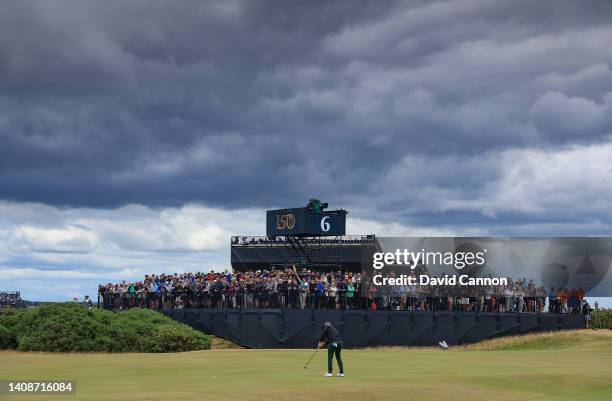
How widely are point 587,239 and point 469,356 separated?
17.8 meters

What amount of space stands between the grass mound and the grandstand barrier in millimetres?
775

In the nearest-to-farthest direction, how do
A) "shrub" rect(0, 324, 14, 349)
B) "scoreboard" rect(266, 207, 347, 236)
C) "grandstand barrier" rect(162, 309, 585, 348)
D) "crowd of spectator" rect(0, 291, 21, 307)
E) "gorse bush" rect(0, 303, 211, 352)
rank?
"gorse bush" rect(0, 303, 211, 352)
"shrub" rect(0, 324, 14, 349)
"grandstand barrier" rect(162, 309, 585, 348)
"scoreboard" rect(266, 207, 347, 236)
"crowd of spectator" rect(0, 291, 21, 307)

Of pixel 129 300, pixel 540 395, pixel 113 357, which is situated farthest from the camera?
pixel 129 300

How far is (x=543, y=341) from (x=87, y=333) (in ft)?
84.8

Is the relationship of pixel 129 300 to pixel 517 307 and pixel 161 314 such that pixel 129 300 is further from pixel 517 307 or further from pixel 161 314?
pixel 517 307

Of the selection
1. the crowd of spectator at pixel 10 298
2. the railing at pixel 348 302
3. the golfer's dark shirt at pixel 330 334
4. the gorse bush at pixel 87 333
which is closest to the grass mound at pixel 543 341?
the railing at pixel 348 302

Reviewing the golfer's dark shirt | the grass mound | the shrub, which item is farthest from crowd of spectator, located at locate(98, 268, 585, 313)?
the golfer's dark shirt

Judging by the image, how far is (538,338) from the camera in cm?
5150

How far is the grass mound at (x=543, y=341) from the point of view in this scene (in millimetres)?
49406

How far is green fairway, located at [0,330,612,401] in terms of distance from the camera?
25.0 metres

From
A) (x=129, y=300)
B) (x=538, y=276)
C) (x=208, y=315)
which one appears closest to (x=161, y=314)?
(x=208, y=315)

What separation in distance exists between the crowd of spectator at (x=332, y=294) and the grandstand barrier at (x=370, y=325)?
58 centimetres

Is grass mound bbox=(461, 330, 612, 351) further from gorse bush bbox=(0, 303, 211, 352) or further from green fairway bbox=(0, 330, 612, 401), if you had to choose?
gorse bush bbox=(0, 303, 211, 352)

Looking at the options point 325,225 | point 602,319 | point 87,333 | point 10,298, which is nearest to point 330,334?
point 87,333
